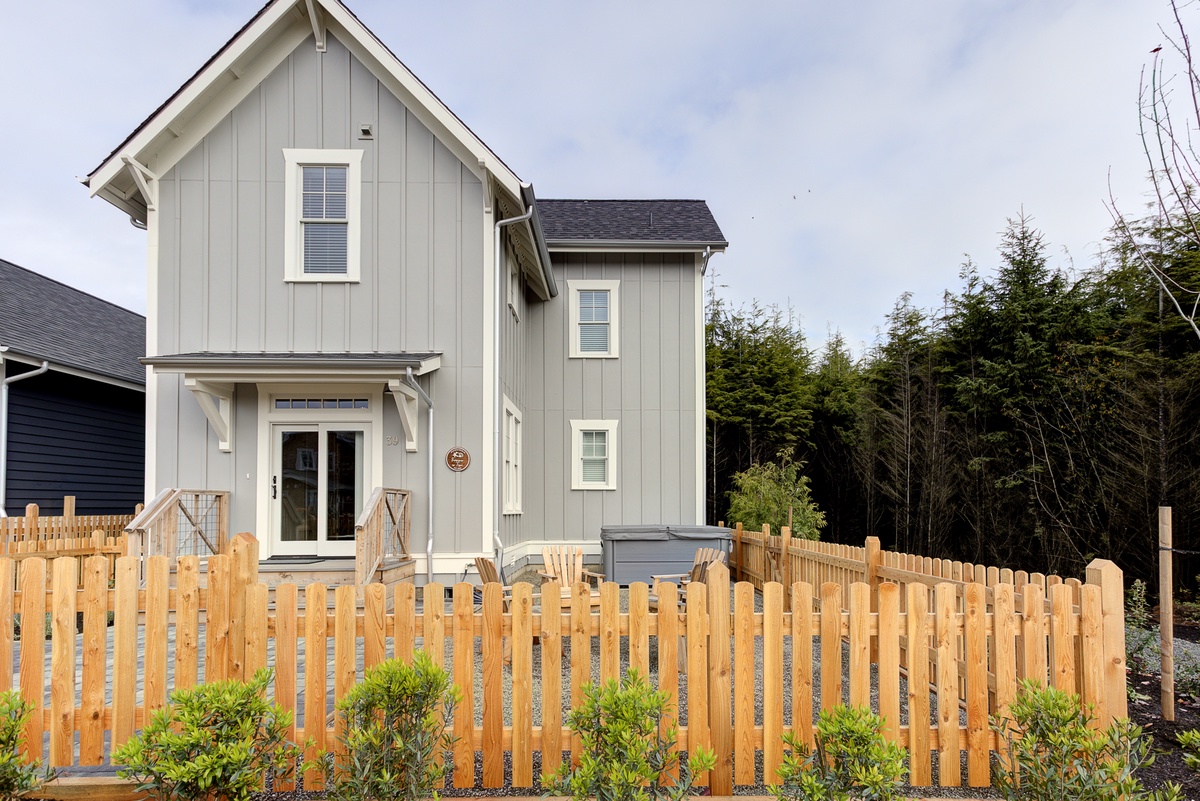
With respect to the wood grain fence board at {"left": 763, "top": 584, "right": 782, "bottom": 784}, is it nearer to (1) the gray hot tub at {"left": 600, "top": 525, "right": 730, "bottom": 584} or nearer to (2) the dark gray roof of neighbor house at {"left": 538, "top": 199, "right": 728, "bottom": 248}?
(1) the gray hot tub at {"left": 600, "top": 525, "right": 730, "bottom": 584}

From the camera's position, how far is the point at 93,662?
3.77 metres

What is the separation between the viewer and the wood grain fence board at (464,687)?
3.55 metres

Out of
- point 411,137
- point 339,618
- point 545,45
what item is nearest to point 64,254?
point 545,45

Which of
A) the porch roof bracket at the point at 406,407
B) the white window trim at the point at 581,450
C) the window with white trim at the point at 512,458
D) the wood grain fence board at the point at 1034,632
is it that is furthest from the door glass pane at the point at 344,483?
the wood grain fence board at the point at 1034,632

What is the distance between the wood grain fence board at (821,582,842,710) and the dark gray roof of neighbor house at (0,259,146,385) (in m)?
12.8

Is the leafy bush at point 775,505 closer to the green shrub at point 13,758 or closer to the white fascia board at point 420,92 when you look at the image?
the white fascia board at point 420,92

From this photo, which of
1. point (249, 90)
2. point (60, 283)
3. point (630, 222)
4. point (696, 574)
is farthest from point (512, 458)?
point (60, 283)

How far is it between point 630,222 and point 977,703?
12.4 m

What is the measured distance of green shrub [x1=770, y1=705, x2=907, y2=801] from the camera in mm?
2779

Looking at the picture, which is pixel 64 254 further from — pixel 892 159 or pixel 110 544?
pixel 892 159

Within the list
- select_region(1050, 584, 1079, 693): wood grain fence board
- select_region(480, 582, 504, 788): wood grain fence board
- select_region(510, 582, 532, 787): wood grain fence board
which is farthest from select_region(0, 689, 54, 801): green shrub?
select_region(1050, 584, 1079, 693): wood grain fence board

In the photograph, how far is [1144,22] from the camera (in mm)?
5203

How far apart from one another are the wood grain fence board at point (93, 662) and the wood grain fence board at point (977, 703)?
171 inches

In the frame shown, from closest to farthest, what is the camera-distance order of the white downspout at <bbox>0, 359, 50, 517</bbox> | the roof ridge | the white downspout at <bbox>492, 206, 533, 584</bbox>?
the white downspout at <bbox>492, 206, 533, 584</bbox>
the white downspout at <bbox>0, 359, 50, 517</bbox>
the roof ridge
